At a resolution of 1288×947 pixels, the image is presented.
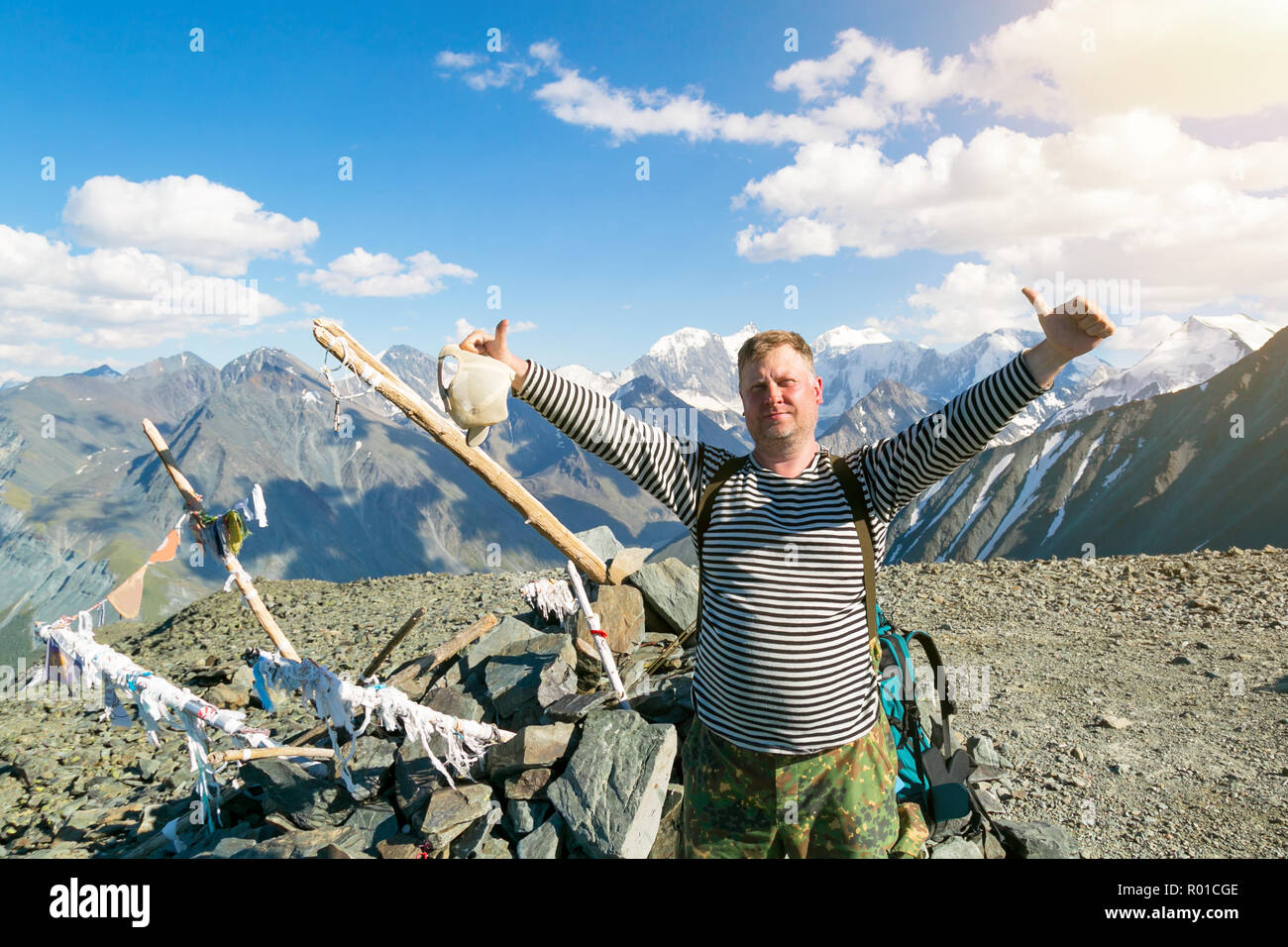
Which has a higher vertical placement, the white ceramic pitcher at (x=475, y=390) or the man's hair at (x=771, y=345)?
the man's hair at (x=771, y=345)

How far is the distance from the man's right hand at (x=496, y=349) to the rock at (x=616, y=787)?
4.08m

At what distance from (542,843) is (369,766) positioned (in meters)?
2.80

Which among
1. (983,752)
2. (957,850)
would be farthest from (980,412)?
(983,752)

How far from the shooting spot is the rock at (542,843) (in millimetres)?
5863

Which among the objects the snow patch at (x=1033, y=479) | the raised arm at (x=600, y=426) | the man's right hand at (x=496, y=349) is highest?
the man's right hand at (x=496, y=349)

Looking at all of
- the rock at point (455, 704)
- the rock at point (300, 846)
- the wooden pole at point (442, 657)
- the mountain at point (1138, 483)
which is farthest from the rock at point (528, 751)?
the mountain at point (1138, 483)

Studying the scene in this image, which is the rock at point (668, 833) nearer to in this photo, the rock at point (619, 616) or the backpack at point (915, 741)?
the backpack at point (915, 741)

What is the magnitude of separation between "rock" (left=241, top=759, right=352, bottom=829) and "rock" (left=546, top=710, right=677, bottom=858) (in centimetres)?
271

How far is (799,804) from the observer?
3.31m

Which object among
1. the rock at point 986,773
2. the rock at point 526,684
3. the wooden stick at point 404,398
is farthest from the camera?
the rock at point 526,684

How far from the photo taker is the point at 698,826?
346cm

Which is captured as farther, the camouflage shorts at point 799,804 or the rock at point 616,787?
the rock at point 616,787
